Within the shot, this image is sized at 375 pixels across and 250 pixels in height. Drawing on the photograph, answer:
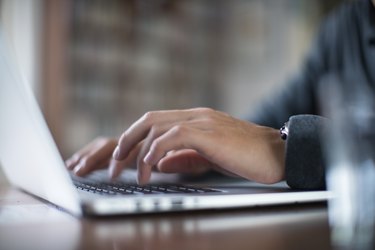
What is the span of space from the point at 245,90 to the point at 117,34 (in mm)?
1231

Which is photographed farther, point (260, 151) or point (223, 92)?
point (223, 92)

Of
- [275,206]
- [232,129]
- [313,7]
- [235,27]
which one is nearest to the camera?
[275,206]

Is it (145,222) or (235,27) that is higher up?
(235,27)

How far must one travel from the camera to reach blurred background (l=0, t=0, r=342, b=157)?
110 inches

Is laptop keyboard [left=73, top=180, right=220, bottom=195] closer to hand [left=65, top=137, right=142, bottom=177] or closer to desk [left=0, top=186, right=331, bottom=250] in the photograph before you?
desk [left=0, top=186, right=331, bottom=250]

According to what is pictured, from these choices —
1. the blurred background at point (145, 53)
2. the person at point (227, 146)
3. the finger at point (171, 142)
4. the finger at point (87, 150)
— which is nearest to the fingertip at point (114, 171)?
the person at point (227, 146)

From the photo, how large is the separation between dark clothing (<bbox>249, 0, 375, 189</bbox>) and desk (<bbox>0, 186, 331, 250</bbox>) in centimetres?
9

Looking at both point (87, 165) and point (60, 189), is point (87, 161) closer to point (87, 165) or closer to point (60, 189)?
point (87, 165)

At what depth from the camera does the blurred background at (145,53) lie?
2.80 metres

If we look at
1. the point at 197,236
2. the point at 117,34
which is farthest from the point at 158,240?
the point at 117,34

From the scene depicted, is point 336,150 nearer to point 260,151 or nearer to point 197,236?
point 197,236

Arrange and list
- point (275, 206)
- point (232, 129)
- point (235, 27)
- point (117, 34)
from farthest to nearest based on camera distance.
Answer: point (235, 27)
point (117, 34)
point (232, 129)
point (275, 206)

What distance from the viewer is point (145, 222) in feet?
1.60

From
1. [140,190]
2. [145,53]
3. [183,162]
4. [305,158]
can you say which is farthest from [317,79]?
[145,53]
